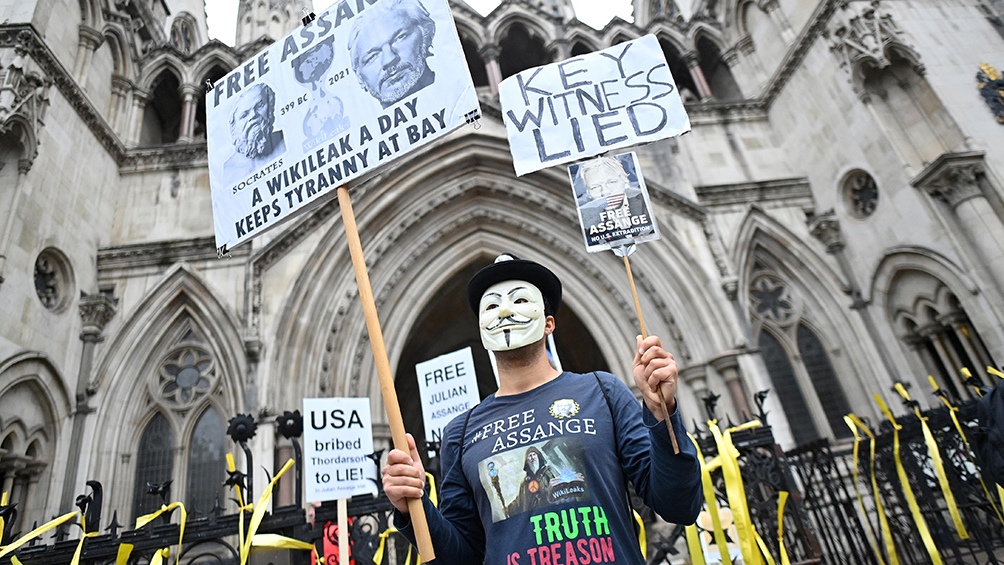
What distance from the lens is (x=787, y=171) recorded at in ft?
→ 40.4

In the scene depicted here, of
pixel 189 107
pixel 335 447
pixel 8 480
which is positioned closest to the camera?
pixel 335 447

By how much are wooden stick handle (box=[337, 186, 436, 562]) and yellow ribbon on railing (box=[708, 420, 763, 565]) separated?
2281 millimetres

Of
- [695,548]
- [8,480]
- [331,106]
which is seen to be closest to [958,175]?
[695,548]

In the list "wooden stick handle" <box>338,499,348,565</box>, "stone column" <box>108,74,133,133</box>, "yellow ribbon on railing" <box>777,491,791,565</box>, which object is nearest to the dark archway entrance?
"stone column" <box>108,74,133,133</box>

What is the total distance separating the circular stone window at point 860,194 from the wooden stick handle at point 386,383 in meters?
11.4

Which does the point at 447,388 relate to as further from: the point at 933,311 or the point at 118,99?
the point at 118,99

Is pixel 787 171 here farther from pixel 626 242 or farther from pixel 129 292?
pixel 129 292

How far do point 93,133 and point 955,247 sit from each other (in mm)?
15395

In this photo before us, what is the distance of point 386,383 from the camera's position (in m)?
2.04

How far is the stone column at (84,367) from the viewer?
8.24m

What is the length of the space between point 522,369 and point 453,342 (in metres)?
12.7

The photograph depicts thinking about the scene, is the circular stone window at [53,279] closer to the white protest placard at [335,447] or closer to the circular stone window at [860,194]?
the white protest placard at [335,447]

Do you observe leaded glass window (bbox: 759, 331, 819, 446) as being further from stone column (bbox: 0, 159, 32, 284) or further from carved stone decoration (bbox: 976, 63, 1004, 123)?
stone column (bbox: 0, 159, 32, 284)

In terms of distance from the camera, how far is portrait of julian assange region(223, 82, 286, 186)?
299cm
